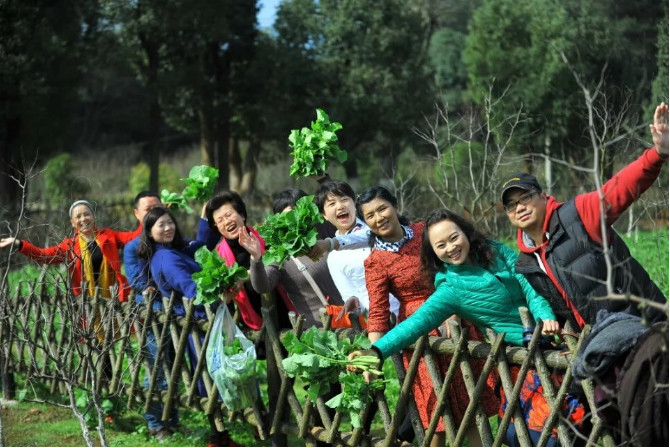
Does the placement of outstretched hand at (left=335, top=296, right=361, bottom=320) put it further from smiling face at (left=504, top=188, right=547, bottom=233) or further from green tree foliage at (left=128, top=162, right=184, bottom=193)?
green tree foliage at (left=128, top=162, right=184, bottom=193)

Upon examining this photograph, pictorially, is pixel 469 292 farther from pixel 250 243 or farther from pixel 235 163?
pixel 235 163

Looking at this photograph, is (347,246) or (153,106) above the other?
(153,106)

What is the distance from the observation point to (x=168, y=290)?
614 centimetres

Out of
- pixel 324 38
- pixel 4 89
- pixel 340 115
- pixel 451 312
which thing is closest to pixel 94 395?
pixel 451 312

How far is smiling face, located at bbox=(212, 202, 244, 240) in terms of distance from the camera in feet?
17.7

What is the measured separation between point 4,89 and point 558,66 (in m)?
11.3

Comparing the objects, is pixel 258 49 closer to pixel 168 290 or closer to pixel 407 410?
pixel 168 290

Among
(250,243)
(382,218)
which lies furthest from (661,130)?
(250,243)

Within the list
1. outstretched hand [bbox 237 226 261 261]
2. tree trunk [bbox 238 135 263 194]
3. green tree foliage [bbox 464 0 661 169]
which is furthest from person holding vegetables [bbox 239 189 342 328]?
tree trunk [bbox 238 135 263 194]

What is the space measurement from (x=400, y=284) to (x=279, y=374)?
1.18 m

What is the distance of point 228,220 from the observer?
5.38 m

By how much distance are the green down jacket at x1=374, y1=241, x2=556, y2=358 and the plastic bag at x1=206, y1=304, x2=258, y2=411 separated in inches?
59.4

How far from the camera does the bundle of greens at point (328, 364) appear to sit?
4059 millimetres

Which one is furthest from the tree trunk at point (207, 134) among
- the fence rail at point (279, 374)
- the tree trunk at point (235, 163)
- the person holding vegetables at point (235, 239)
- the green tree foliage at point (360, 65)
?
the person holding vegetables at point (235, 239)
